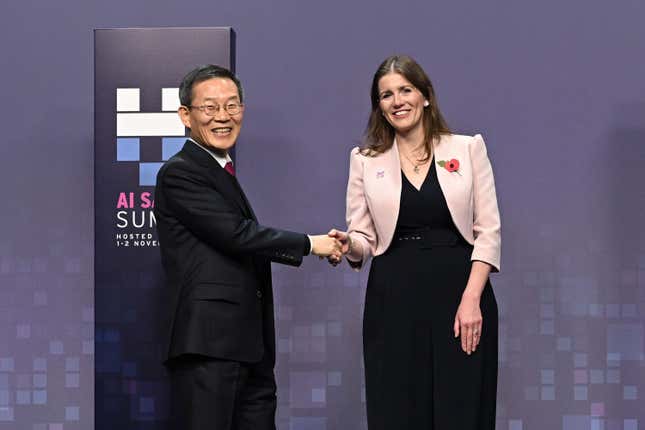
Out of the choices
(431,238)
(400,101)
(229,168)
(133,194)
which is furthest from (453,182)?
(133,194)

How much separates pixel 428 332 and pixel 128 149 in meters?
1.31

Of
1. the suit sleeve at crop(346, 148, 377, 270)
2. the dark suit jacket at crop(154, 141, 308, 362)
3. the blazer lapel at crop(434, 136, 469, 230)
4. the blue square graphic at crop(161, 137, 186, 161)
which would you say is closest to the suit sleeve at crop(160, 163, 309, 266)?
the dark suit jacket at crop(154, 141, 308, 362)

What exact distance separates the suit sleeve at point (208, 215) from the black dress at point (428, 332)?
0.45 metres

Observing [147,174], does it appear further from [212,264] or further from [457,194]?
[457,194]

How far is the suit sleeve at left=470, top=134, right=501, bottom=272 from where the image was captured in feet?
9.22

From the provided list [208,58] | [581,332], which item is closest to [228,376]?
[208,58]

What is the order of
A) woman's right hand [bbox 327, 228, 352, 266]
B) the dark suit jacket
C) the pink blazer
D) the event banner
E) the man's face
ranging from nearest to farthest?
the dark suit jacket
the man's face
the pink blazer
woman's right hand [bbox 327, 228, 352, 266]
the event banner

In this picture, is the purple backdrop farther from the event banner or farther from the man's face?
the man's face

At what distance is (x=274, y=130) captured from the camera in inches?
165

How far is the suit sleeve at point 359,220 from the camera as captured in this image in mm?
2982

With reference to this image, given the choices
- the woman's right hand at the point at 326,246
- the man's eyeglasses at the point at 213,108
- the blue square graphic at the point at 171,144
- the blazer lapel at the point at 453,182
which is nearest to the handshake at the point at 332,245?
the woman's right hand at the point at 326,246

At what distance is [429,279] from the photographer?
2832 millimetres

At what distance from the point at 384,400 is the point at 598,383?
169cm

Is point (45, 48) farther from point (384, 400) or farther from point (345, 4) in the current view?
point (384, 400)
